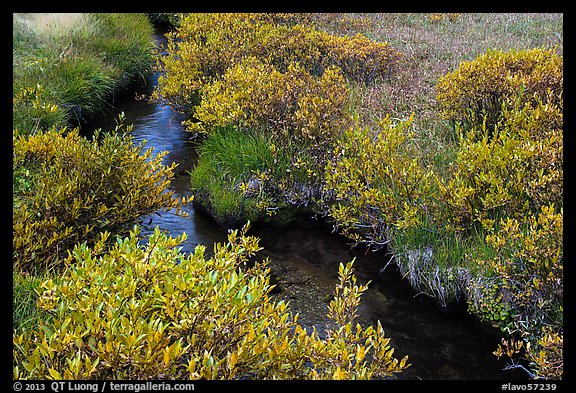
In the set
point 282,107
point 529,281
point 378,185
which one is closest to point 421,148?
point 378,185

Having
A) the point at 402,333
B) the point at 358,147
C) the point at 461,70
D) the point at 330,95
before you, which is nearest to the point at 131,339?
the point at 402,333

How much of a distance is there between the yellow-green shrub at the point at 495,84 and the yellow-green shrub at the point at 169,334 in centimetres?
539

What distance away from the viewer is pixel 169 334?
3.46 m

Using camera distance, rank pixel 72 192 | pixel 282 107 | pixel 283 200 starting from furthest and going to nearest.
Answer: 1. pixel 282 107
2. pixel 283 200
3. pixel 72 192

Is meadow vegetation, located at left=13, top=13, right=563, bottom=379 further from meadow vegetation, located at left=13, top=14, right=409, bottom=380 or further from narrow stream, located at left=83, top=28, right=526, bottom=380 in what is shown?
narrow stream, located at left=83, top=28, right=526, bottom=380

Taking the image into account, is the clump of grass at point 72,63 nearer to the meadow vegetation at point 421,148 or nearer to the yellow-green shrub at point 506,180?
the meadow vegetation at point 421,148

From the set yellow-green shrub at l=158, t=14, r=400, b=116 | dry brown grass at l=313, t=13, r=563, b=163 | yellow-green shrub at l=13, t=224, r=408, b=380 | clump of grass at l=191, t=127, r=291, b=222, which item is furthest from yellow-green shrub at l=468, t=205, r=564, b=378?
yellow-green shrub at l=158, t=14, r=400, b=116

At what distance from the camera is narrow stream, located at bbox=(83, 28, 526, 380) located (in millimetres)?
5422

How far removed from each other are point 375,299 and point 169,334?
355 centimetres

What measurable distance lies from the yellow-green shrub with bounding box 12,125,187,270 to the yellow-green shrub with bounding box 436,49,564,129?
4.80m

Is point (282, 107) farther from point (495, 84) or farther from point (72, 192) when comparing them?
point (72, 192)

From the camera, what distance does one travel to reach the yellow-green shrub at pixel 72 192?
547 cm

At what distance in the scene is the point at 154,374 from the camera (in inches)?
127
